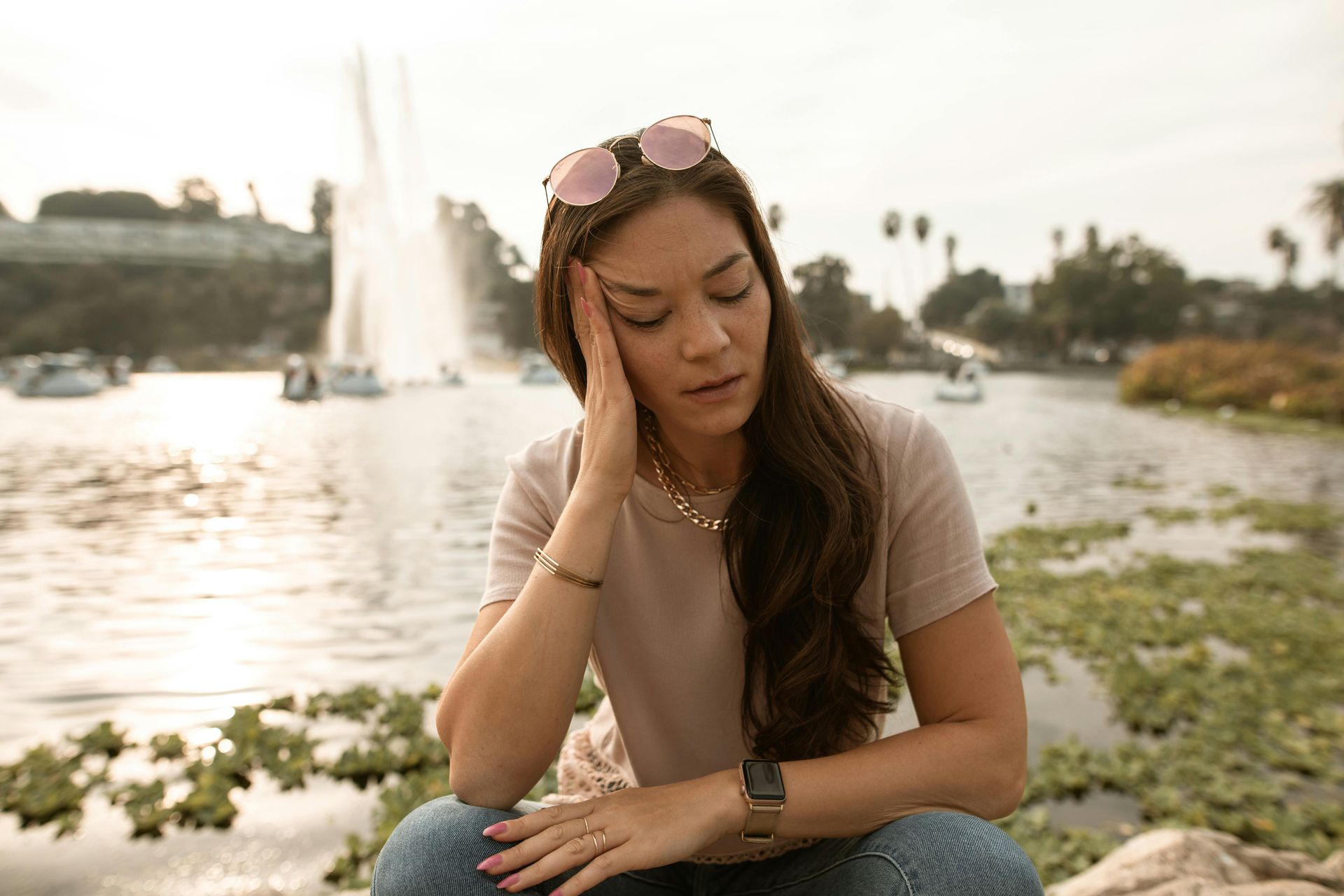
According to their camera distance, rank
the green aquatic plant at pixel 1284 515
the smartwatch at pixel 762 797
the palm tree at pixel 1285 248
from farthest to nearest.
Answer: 1. the palm tree at pixel 1285 248
2. the green aquatic plant at pixel 1284 515
3. the smartwatch at pixel 762 797

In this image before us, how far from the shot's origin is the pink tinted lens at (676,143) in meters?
1.68

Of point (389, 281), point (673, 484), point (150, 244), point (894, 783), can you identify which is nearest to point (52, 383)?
point (389, 281)

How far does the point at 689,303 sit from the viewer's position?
168 cm

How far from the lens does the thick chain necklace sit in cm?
184

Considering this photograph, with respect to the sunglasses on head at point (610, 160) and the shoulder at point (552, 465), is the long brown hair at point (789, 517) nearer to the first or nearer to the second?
the sunglasses on head at point (610, 160)

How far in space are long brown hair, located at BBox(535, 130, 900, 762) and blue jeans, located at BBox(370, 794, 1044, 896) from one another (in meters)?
0.26

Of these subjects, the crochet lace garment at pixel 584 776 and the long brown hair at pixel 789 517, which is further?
the crochet lace garment at pixel 584 776

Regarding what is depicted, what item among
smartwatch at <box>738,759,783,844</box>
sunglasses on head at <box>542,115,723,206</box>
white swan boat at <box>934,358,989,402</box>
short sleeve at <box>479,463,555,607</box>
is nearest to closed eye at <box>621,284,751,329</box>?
sunglasses on head at <box>542,115,723,206</box>

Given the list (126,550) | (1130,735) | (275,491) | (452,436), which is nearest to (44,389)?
(452,436)

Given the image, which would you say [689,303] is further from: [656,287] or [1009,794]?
[1009,794]

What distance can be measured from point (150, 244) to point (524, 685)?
267ft

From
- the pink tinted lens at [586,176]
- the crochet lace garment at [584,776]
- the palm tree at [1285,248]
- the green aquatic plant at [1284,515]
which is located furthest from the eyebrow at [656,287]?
the palm tree at [1285,248]

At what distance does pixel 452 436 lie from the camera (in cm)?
1698

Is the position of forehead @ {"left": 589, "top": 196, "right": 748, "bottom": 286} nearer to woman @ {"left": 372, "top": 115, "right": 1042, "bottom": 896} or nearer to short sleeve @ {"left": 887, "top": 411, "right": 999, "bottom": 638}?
woman @ {"left": 372, "top": 115, "right": 1042, "bottom": 896}
